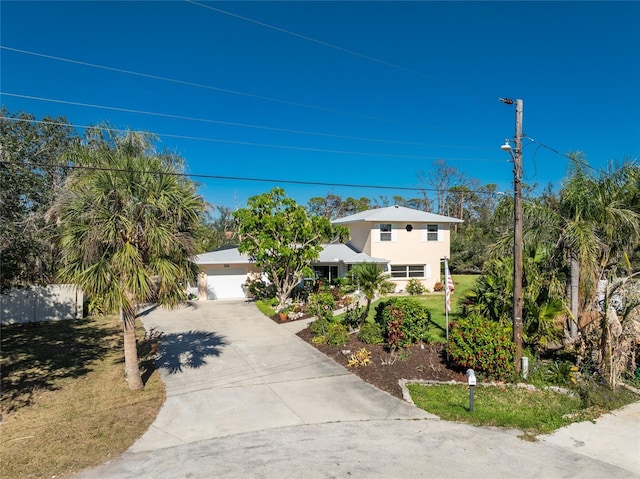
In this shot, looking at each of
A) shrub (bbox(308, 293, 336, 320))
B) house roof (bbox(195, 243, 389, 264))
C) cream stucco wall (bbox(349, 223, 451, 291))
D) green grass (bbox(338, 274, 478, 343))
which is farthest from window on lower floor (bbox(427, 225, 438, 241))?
shrub (bbox(308, 293, 336, 320))

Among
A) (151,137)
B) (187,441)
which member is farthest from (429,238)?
(187,441)

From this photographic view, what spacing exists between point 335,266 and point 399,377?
15.2m

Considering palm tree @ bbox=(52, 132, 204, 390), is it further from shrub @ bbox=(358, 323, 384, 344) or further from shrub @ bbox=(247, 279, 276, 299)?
shrub @ bbox=(247, 279, 276, 299)

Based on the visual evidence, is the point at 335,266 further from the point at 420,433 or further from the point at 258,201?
the point at 420,433

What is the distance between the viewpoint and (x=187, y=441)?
721 cm

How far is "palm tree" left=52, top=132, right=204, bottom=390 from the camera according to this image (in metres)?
8.39

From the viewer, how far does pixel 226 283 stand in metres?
23.9

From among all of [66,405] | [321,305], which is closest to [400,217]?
[321,305]

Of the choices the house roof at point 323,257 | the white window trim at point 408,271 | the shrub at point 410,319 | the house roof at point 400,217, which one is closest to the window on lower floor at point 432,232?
the house roof at point 400,217

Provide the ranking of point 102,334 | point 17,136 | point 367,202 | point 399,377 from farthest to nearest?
point 367,202
point 102,334
point 17,136
point 399,377

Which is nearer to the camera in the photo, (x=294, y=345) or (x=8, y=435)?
(x=8, y=435)

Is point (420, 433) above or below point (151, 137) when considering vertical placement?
below

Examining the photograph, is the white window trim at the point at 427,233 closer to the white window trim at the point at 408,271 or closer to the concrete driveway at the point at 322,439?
the white window trim at the point at 408,271

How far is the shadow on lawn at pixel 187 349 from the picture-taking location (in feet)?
38.7
